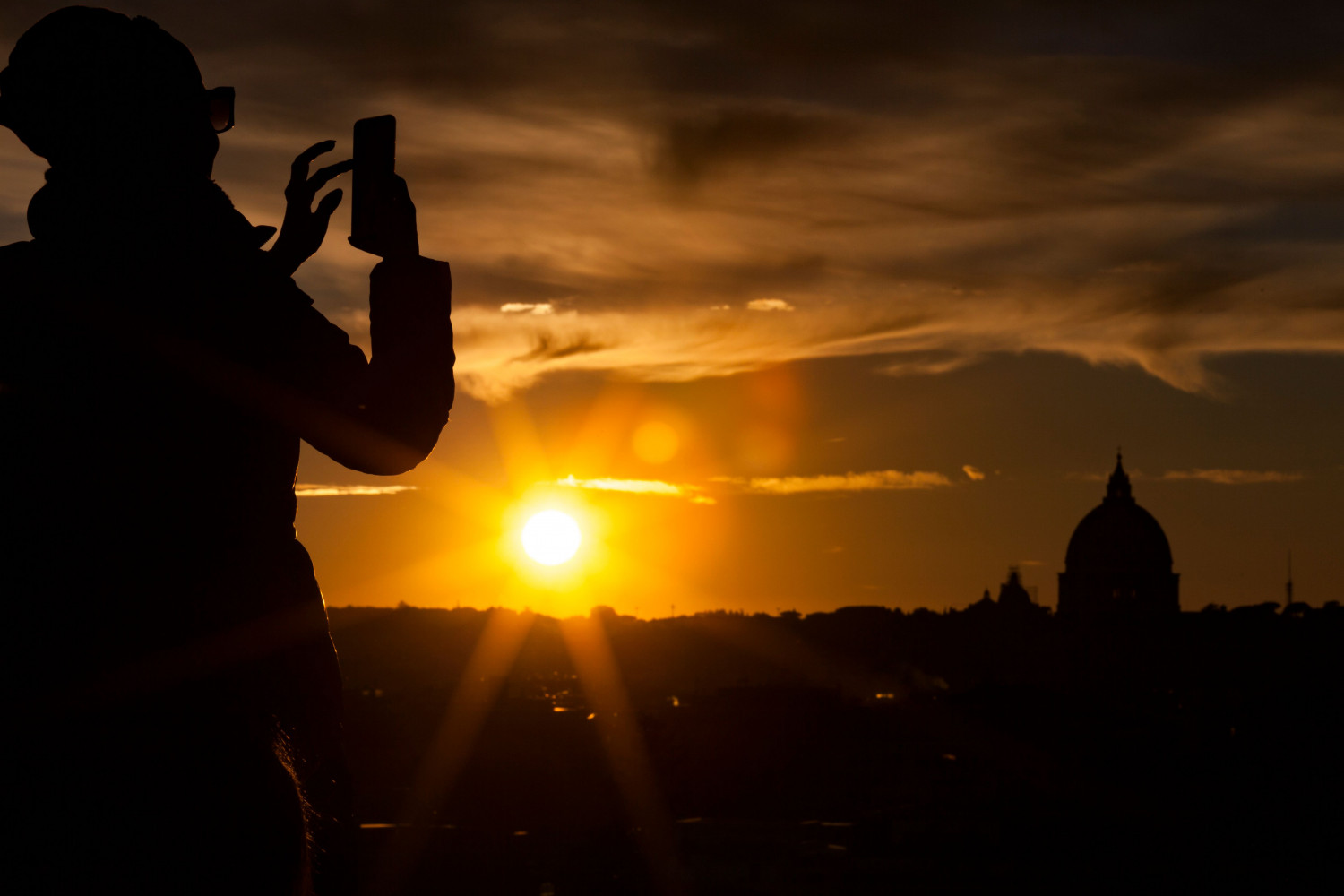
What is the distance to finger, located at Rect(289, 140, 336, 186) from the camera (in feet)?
6.72

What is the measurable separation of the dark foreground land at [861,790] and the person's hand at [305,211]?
27.5 metres

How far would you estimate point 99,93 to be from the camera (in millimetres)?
1983

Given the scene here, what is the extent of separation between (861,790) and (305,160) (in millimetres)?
64726

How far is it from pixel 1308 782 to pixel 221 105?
196ft

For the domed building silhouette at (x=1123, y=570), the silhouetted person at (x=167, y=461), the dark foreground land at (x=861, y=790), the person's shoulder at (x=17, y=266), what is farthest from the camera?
the domed building silhouette at (x=1123, y=570)

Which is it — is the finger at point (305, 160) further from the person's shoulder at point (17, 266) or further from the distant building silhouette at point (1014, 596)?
the distant building silhouette at point (1014, 596)

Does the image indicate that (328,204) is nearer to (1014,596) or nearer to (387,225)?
(387,225)

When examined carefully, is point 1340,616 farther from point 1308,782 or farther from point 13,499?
point 13,499

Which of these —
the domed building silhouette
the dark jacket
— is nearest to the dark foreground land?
the domed building silhouette

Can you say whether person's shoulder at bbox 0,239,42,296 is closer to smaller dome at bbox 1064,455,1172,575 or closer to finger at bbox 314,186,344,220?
finger at bbox 314,186,344,220

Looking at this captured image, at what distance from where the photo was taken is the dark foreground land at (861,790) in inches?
1619

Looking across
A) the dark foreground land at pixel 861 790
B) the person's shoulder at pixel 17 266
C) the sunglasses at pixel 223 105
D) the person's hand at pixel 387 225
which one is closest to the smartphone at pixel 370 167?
the person's hand at pixel 387 225

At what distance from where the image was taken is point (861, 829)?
4809cm

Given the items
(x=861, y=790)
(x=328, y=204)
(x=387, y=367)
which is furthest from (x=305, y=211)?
(x=861, y=790)
